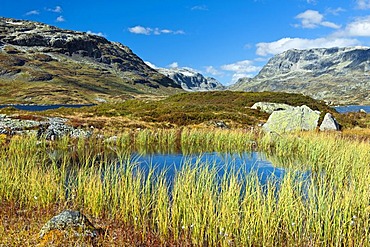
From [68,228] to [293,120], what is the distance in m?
24.7

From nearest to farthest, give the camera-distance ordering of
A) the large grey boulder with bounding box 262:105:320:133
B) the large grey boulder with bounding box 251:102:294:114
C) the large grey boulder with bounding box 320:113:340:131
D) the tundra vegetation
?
1. the tundra vegetation
2. the large grey boulder with bounding box 320:113:340:131
3. the large grey boulder with bounding box 262:105:320:133
4. the large grey boulder with bounding box 251:102:294:114

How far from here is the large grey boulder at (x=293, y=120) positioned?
27312mm

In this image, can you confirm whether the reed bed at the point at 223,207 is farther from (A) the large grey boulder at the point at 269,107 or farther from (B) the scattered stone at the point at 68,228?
(A) the large grey boulder at the point at 269,107

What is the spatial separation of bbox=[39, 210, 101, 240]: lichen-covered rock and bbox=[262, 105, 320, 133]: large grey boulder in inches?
887

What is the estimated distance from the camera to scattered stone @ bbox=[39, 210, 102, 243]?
5.62m

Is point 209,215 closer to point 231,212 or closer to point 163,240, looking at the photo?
point 231,212

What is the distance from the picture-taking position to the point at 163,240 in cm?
625

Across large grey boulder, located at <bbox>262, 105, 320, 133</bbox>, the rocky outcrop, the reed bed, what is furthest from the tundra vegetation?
large grey boulder, located at <bbox>262, 105, 320, 133</bbox>

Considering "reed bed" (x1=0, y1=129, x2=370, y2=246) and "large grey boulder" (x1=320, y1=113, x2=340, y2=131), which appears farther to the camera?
"large grey boulder" (x1=320, y1=113, x2=340, y2=131)

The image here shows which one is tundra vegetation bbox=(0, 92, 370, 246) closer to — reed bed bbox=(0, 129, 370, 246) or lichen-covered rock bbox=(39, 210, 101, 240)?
reed bed bbox=(0, 129, 370, 246)

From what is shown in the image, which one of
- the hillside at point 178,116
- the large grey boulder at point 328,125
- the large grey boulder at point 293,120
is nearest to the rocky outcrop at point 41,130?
the hillside at point 178,116

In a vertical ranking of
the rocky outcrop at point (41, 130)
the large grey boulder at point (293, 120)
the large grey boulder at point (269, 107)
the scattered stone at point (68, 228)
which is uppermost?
the large grey boulder at point (269, 107)

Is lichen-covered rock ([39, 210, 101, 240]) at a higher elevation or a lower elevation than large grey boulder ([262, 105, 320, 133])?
lower

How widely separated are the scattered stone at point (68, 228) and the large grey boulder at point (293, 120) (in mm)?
22529
